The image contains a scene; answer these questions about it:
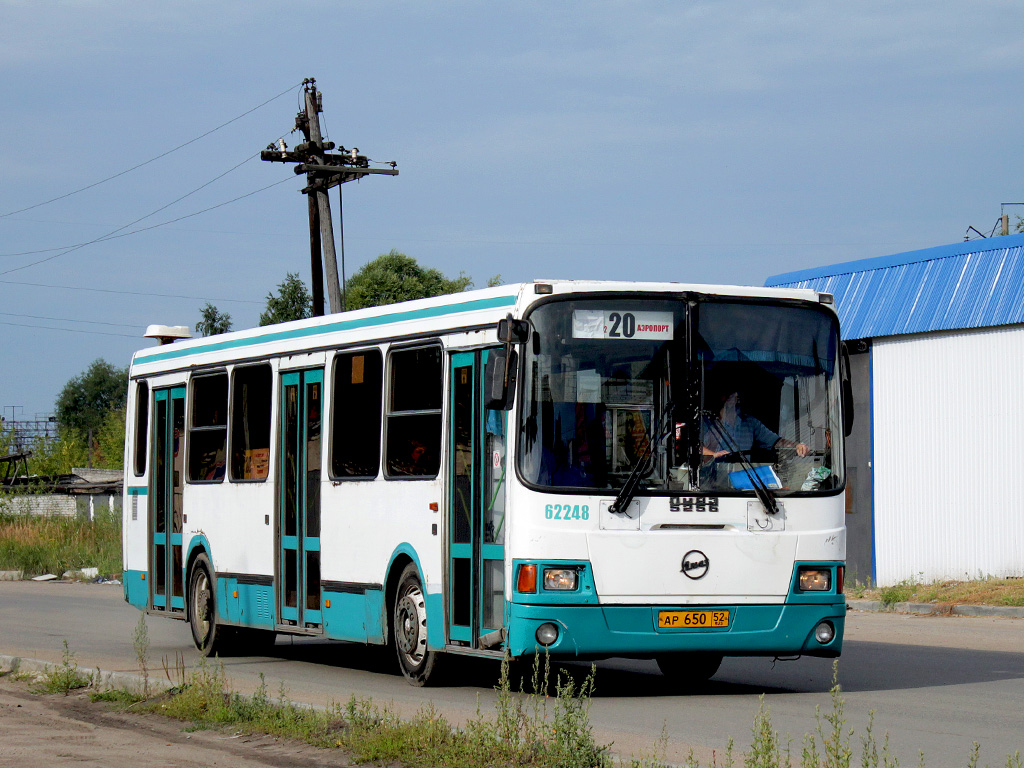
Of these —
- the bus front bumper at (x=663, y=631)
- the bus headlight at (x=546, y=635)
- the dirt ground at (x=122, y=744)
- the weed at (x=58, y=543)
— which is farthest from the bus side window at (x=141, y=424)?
the weed at (x=58, y=543)

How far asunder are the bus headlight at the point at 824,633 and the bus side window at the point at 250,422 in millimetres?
5759

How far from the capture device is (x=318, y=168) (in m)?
30.3

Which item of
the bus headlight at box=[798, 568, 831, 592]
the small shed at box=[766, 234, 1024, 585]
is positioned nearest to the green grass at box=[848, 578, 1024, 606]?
the small shed at box=[766, 234, 1024, 585]

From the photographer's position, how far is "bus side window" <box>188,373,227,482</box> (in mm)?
15469

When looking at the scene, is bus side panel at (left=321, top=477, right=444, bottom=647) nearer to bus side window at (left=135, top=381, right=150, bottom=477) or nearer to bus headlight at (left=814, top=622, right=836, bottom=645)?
bus headlight at (left=814, top=622, right=836, bottom=645)

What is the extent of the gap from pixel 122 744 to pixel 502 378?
11.2ft

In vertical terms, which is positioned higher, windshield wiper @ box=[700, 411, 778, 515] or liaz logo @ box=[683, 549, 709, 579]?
windshield wiper @ box=[700, 411, 778, 515]

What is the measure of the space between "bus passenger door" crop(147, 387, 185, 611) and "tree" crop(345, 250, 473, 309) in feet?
191

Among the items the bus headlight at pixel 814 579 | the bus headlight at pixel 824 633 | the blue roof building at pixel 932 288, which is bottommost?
the bus headlight at pixel 824 633

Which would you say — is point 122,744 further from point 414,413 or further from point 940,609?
point 940,609

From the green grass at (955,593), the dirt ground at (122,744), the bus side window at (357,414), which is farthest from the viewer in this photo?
the green grass at (955,593)

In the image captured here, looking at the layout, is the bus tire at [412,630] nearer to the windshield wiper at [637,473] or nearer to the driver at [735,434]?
the windshield wiper at [637,473]

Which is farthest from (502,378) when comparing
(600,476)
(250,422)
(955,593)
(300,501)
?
(955,593)

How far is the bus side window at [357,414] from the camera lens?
12773 mm
